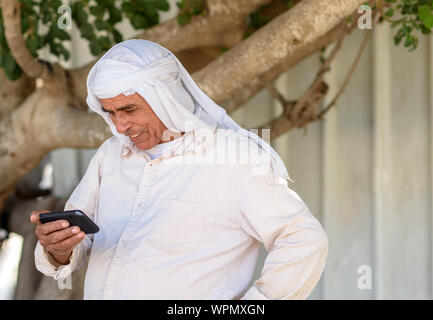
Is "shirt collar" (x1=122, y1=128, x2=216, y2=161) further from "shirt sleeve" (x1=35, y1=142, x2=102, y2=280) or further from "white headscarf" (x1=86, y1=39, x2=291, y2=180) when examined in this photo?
"shirt sleeve" (x1=35, y1=142, x2=102, y2=280)

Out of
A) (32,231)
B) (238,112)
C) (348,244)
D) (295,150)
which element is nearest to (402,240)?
(348,244)

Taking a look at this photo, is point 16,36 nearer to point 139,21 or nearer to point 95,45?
point 95,45

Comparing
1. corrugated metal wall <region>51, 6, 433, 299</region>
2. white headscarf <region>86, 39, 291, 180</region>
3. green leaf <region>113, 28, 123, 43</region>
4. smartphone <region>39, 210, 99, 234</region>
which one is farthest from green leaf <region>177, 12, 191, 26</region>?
smartphone <region>39, 210, 99, 234</region>

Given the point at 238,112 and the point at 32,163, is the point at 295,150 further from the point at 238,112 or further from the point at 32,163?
the point at 32,163

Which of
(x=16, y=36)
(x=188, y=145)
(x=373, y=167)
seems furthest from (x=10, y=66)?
(x=373, y=167)

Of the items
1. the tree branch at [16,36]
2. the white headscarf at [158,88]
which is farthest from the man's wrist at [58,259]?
the tree branch at [16,36]

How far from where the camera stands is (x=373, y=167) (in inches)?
168

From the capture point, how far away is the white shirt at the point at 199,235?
2203 millimetres

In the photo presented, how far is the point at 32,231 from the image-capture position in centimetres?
416

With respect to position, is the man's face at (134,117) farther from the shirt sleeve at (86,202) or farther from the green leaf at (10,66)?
the green leaf at (10,66)

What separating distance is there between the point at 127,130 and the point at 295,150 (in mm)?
2195

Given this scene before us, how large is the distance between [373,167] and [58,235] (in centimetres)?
247

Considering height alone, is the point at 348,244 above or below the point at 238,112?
below
